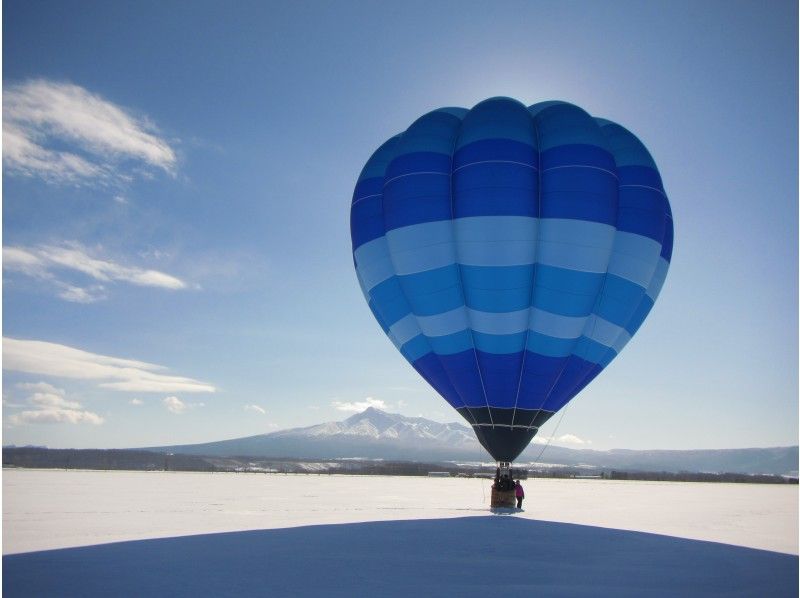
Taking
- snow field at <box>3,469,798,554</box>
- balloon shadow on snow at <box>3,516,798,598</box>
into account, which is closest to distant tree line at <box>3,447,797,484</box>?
snow field at <box>3,469,798,554</box>

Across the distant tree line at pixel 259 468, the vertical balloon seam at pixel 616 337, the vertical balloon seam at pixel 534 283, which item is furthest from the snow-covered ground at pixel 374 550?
the distant tree line at pixel 259 468

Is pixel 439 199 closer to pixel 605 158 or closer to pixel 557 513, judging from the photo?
pixel 605 158

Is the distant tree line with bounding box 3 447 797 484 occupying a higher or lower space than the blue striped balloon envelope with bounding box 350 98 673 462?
lower

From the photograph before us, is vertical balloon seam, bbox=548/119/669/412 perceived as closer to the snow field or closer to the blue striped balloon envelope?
the blue striped balloon envelope

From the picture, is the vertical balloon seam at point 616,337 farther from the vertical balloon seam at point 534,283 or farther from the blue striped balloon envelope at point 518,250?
the vertical balloon seam at point 534,283

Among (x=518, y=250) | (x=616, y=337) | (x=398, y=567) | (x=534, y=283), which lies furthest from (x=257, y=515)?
(x=616, y=337)

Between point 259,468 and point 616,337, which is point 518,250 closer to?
point 616,337
